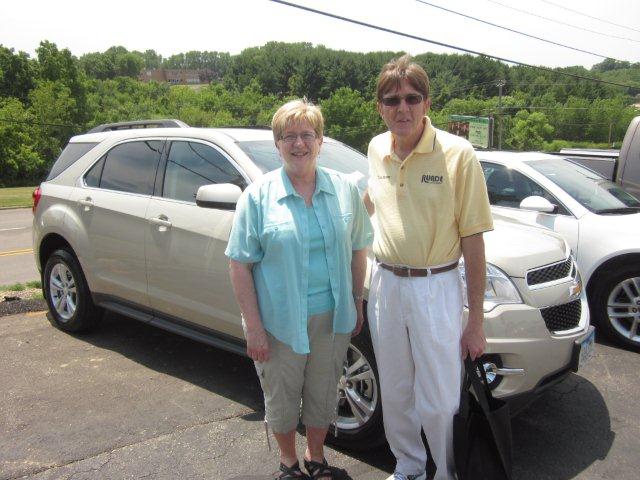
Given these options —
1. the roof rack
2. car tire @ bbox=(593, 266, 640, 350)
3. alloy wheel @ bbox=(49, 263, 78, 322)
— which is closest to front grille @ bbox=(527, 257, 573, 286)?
car tire @ bbox=(593, 266, 640, 350)

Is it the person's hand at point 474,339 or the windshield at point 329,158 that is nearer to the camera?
the person's hand at point 474,339

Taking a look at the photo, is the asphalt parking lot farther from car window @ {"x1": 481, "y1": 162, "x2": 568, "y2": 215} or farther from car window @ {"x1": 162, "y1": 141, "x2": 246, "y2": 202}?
car window @ {"x1": 481, "y1": 162, "x2": 568, "y2": 215}

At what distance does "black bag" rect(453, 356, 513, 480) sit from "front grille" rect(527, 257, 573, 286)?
0.95m

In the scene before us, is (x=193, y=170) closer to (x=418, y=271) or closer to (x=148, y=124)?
(x=148, y=124)

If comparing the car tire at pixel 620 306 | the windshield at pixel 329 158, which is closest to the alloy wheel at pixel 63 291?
the windshield at pixel 329 158

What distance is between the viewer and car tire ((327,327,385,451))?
3.16m

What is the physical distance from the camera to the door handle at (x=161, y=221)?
160 inches

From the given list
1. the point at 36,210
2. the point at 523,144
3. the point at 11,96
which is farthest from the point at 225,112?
the point at 36,210

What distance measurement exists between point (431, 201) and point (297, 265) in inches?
24.6

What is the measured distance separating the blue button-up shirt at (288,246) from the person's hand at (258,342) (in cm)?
5

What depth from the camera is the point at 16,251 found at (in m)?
11.5

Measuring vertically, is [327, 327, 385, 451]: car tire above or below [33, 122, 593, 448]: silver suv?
below

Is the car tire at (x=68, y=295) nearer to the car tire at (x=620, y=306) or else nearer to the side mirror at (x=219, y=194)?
the side mirror at (x=219, y=194)

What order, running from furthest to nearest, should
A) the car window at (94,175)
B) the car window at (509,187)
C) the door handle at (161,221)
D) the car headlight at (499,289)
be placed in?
the car window at (509,187)
the car window at (94,175)
the door handle at (161,221)
the car headlight at (499,289)
